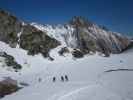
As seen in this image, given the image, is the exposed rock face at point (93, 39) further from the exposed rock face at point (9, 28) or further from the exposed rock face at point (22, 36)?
the exposed rock face at point (9, 28)

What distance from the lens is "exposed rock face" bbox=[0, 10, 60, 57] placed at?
54903mm

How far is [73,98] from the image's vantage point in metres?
16.8

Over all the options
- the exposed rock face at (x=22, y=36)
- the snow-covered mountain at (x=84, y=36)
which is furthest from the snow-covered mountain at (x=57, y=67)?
the snow-covered mountain at (x=84, y=36)

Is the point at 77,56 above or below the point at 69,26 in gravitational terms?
below

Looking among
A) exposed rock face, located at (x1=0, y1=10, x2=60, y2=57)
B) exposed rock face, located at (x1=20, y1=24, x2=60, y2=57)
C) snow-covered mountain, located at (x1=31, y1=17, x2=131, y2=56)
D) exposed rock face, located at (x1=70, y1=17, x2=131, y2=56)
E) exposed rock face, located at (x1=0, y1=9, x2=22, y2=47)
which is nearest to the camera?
exposed rock face, located at (x1=0, y1=9, x2=22, y2=47)

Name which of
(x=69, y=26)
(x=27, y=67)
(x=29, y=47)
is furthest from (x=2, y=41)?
(x=69, y=26)

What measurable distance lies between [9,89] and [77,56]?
142 ft

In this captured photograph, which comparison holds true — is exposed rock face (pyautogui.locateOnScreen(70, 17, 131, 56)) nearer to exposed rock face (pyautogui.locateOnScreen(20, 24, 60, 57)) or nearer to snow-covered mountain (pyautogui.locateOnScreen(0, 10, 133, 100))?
snow-covered mountain (pyautogui.locateOnScreen(0, 10, 133, 100))

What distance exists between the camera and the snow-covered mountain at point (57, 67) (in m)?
19.1

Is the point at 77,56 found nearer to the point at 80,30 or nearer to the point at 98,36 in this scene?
the point at 80,30

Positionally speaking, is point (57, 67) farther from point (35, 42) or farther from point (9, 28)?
point (9, 28)

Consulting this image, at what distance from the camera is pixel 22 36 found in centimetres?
6009

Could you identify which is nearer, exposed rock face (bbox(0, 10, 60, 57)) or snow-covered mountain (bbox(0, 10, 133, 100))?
snow-covered mountain (bbox(0, 10, 133, 100))

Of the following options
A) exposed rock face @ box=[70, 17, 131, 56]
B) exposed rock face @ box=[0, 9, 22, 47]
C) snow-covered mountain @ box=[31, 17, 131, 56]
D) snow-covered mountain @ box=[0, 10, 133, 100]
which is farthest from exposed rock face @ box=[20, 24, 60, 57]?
exposed rock face @ box=[70, 17, 131, 56]
